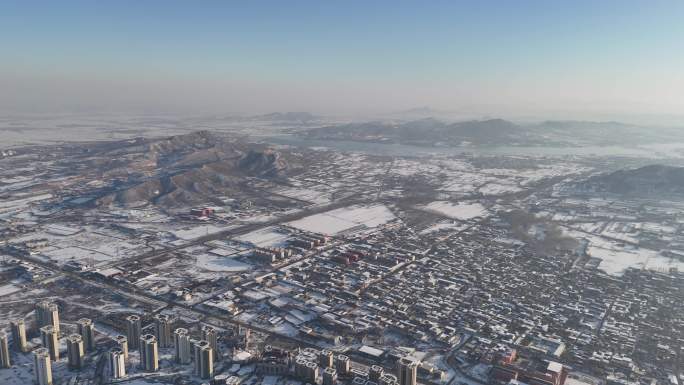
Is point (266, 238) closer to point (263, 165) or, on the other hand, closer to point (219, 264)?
point (219, 264)

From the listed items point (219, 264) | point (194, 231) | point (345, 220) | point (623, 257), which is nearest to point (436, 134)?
point (345, 220)

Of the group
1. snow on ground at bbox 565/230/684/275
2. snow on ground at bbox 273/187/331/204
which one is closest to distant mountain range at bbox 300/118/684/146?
snow on ground at bbox 273/187/331/204

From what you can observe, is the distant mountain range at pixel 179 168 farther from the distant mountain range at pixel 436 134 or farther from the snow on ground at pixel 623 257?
the distant mountain range at pixel 436 134

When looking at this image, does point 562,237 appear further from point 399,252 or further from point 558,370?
point 558,370

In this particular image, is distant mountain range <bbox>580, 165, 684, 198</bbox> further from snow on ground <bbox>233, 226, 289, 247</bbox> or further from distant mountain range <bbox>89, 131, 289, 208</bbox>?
snow on ground <bbox>233, 226, 289, 247</bbox>

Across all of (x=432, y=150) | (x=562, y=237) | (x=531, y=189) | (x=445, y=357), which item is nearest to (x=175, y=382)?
(x=445, y=357)

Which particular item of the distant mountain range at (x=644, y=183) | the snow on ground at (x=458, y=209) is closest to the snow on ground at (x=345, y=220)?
the snow on ground at (x=458, y=209)
